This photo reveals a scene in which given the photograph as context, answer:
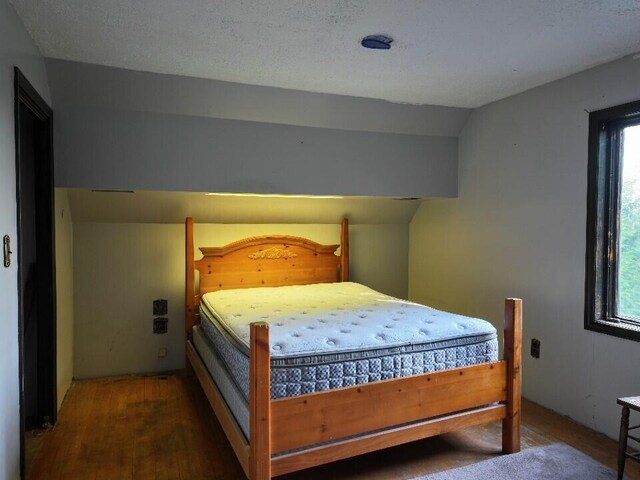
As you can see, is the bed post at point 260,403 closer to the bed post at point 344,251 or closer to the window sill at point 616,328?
the window sill at point 616,328

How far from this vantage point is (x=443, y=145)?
3.74 meters

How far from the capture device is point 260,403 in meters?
1.83

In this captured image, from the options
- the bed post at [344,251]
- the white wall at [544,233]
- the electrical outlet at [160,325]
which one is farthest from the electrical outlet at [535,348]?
the electrical outlet at [160,325]

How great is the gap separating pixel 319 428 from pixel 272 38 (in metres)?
1.76

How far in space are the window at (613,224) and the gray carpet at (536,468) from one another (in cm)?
70

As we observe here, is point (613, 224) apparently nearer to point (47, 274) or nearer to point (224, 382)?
point (224, 382)

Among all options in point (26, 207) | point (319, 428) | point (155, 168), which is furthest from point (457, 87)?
point (26, 207)

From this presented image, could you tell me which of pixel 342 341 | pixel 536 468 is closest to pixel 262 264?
pixel 342 341

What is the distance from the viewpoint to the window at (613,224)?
2541 millimetres

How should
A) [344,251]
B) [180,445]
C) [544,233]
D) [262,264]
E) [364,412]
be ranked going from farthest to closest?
[344,251] < [262,264] < [544,233] < [180,445] < [364,412]

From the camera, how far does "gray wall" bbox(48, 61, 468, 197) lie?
9.14 ft

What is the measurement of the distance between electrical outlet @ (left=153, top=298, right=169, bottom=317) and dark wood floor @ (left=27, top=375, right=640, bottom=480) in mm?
729

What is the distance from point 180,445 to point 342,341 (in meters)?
1.09

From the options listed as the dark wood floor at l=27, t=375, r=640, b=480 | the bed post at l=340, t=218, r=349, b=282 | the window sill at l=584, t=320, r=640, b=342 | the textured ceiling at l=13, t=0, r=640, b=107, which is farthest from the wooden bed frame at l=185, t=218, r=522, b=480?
the bed post at l=340, t=218, r=349, b=282
